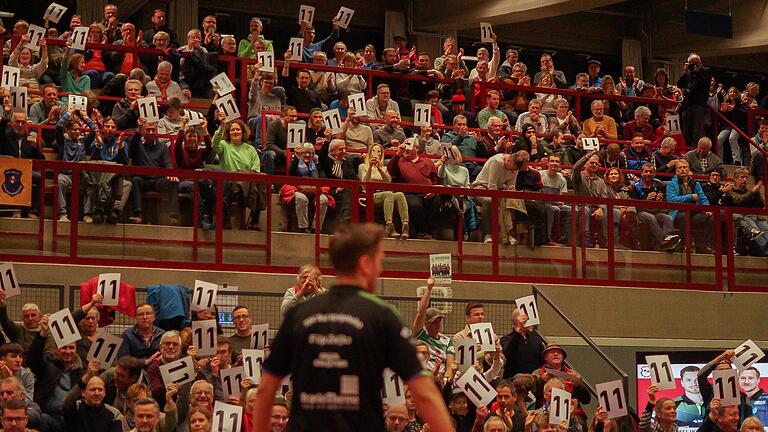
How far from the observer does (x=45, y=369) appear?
11984 millimetres

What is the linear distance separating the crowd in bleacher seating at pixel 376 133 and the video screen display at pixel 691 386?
58.8 inches

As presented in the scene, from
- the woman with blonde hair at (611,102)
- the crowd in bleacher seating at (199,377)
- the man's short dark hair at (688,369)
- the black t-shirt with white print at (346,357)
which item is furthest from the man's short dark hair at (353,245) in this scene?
the woman with blonde hair at (611,102)

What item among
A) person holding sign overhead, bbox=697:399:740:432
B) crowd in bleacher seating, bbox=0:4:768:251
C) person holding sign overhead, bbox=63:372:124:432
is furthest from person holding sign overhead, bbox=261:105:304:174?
person holding sign overhead, bbox=697:399:740:432

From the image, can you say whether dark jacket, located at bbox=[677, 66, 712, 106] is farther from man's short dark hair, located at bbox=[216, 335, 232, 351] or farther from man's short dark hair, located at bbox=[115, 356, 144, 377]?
man's short dark hair, located at bbox=[115, 356, 144, 377]

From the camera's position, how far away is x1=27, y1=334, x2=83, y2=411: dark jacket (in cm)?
1190

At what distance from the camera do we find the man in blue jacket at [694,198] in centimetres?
1761

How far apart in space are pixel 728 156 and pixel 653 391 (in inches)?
467

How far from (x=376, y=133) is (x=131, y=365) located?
312 inches

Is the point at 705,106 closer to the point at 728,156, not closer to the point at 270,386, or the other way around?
Answer: the point at 728,156

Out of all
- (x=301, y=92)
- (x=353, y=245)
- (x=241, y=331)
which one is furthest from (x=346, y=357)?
(x=301, y=92)

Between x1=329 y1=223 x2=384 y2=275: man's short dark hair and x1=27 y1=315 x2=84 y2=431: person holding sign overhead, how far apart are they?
6.31 meters

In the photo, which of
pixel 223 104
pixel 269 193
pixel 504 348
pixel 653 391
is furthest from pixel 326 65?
pixel 653 391

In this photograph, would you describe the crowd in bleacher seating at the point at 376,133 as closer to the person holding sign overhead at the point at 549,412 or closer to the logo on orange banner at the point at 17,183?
the logo on orange banner at the point at 17,183

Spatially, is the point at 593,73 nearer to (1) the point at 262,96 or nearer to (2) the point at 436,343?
(1) the point at 262,96
